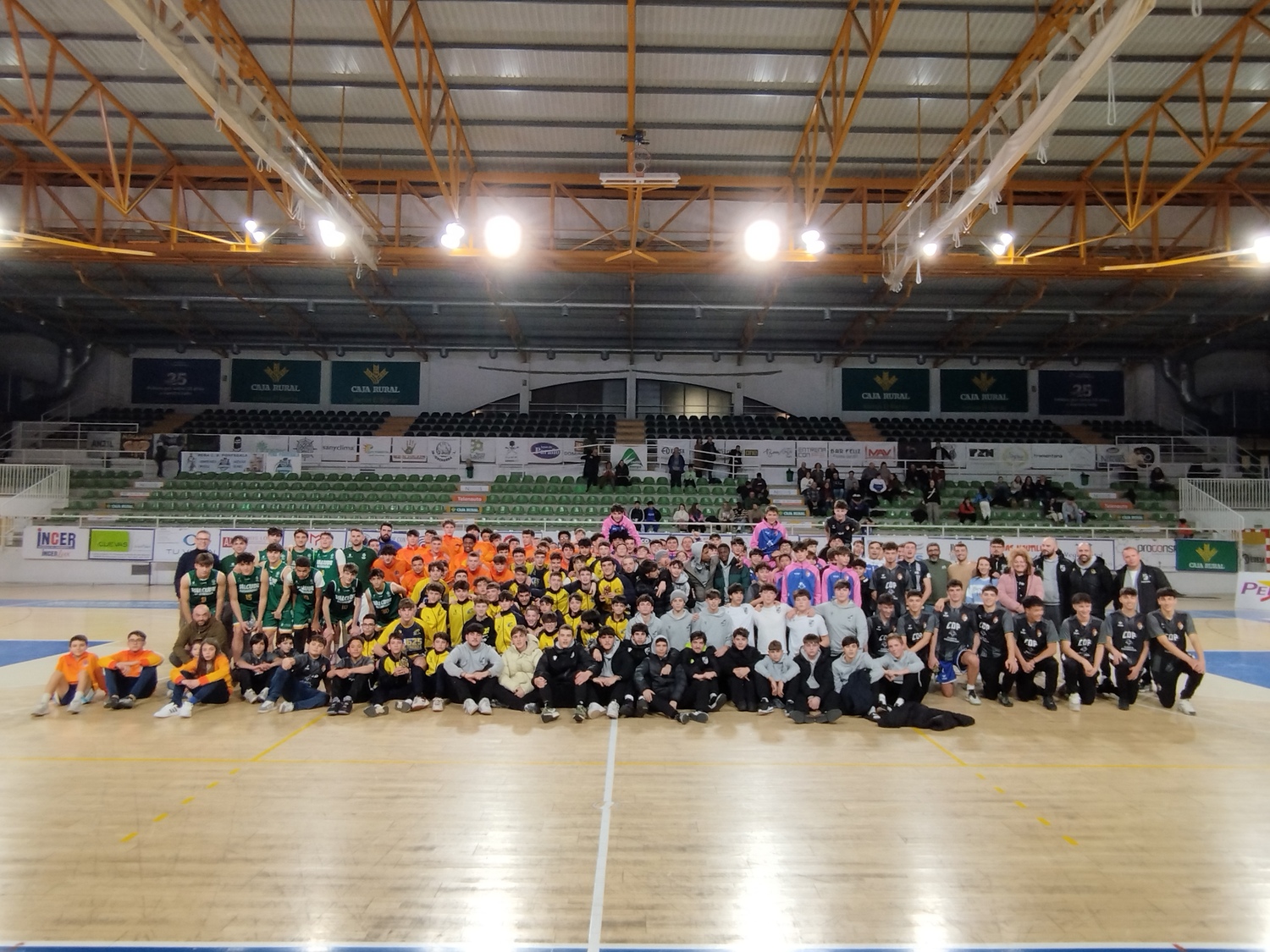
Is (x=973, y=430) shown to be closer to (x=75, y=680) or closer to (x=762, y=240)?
(x=762, y=240)

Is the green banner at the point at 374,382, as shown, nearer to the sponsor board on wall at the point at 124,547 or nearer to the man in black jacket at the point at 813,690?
the sponsor board on wall at the point at 124,547

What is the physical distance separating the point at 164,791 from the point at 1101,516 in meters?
24.8

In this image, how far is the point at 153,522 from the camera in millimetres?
20266

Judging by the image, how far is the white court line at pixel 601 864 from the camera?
3873 mm

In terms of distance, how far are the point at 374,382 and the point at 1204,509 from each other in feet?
98.7

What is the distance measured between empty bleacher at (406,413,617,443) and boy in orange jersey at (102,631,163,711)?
1880 centimetres

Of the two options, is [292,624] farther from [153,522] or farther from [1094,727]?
[153,522]

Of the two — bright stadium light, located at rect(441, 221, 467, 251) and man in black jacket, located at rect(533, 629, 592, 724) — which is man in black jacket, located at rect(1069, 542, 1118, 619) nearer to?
man in black jacket, located at rect(533, 629, 592, 724)

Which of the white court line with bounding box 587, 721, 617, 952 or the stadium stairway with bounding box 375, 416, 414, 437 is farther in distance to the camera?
the stadium stairway with bounding box 375, 416, 414, 437

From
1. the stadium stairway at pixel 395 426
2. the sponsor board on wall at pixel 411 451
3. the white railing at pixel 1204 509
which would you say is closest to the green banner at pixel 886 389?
the white railing at pixel 1204 509

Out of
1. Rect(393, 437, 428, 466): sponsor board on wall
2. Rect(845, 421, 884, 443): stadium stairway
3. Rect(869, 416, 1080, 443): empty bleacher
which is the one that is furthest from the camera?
Rect(845, 421, 884, 443): stadium stairway

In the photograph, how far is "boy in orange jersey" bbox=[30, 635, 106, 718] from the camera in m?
8.09

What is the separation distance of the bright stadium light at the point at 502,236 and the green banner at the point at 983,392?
20.8 m

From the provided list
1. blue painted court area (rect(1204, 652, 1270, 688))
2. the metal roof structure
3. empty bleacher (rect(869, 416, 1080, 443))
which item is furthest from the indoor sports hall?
blue painted court area (rect(1204, 652, 1270, 688))
